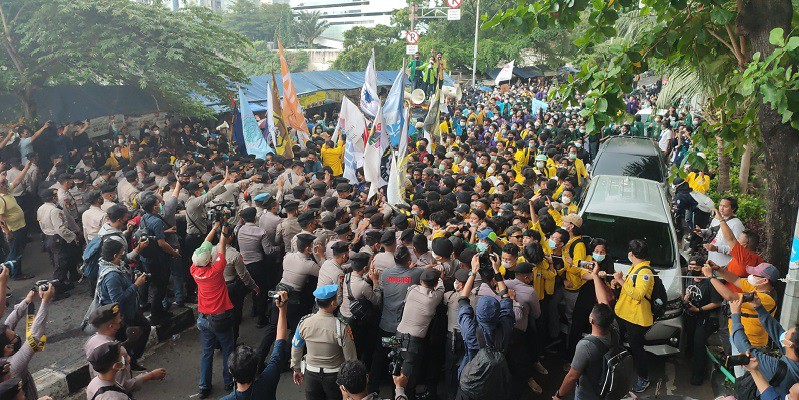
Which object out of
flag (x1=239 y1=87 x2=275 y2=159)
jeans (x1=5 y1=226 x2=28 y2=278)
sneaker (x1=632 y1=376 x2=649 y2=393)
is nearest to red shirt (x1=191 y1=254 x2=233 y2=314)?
sneaker (x1=632 y1=376 x2=649 y2=393)

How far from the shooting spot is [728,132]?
6059mm

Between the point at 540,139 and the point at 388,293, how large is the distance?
9570mm

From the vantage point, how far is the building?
107500mm

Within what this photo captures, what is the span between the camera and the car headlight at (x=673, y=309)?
5.76 m

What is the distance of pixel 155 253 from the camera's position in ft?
22.5

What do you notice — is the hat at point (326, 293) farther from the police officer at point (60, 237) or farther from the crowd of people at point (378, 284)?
the police officer at point (60, 237)

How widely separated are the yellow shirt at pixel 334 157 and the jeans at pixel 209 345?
6313 mm

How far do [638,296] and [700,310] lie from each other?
0.95m

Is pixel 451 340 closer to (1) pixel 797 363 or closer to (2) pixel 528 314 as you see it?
(2) pixel 528 314

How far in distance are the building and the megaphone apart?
87.4m

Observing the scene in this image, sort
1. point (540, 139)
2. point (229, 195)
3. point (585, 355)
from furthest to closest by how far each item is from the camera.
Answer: point (540, 139), point (229, 195), point (585, 355)

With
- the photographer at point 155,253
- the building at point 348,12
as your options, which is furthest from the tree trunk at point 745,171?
the building at point 348,12

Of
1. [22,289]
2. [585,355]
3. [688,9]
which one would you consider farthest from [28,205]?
[688,9]

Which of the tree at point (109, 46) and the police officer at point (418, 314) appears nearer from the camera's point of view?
the police officer at point (418, 314)
